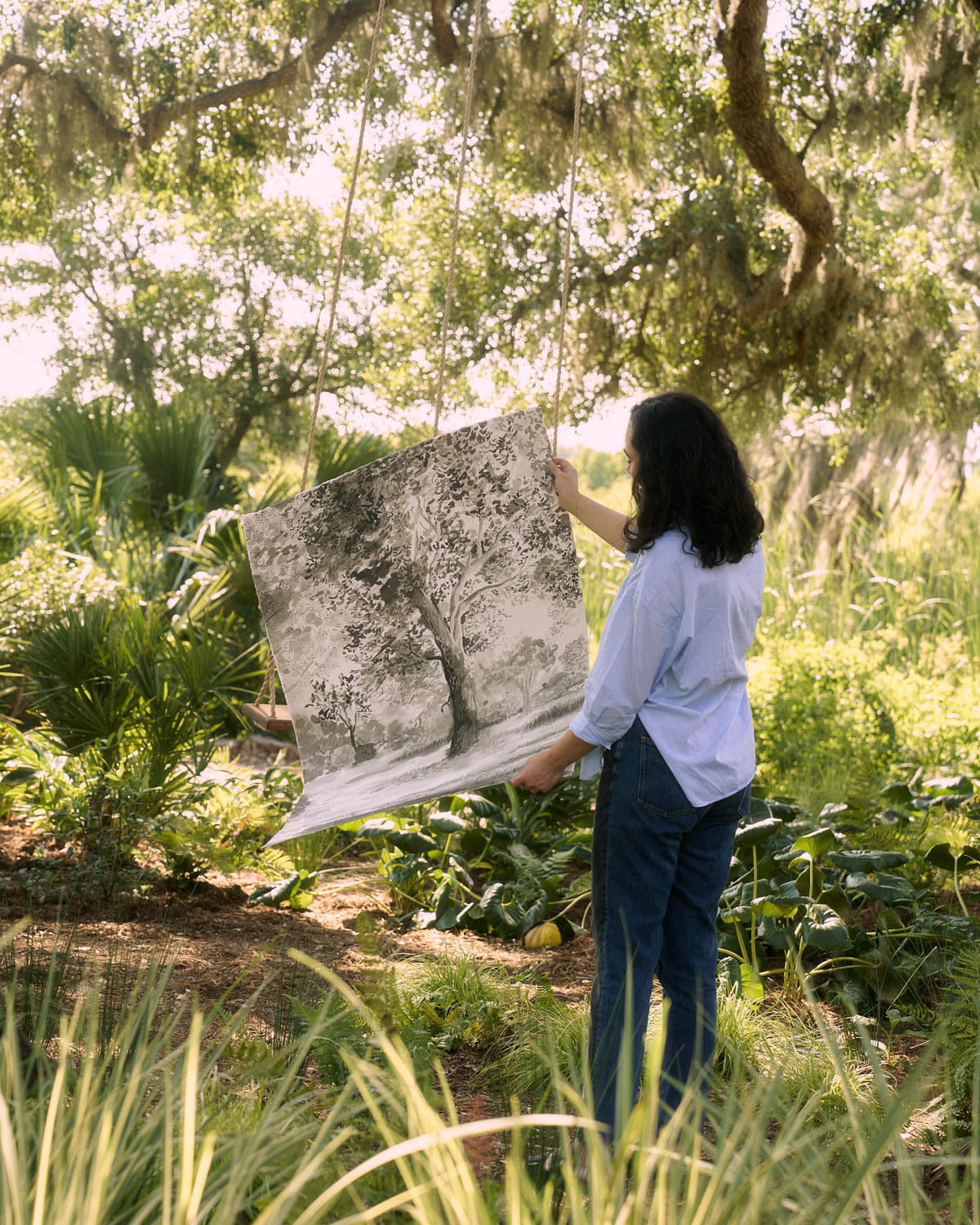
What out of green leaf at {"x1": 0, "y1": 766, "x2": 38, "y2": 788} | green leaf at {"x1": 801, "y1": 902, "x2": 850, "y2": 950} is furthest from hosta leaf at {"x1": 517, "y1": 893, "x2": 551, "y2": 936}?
green leaf at {"x1": 0, "y1": 766, "x2": 38, "y2": 788}

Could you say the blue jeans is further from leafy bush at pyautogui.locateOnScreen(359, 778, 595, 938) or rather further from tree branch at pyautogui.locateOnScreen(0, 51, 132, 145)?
tree branch at pyautogui.locateOnScreen(0, 51, 132, 145)

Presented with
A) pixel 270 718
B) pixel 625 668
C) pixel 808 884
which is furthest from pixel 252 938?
pixel 625 668

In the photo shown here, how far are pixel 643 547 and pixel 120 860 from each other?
9.23 feet

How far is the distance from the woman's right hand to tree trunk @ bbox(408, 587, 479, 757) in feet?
1.54

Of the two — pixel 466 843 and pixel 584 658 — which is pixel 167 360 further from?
pixel 584 658

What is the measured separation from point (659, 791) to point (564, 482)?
3.44 ft

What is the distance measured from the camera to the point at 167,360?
16.6 meters

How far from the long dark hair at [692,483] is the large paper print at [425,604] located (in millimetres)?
722

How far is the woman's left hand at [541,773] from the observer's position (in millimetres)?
2141

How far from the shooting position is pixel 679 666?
2002 mm

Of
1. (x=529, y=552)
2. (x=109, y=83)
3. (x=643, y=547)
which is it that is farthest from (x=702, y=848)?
(x=109, y=83)

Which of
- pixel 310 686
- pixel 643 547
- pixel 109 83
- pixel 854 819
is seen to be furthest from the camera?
pixel 109 83

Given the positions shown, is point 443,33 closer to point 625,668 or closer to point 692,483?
point 692,483

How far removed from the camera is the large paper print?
279cm
